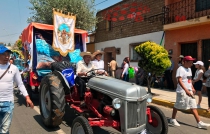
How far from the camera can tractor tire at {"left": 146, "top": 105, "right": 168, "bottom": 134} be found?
380 cm

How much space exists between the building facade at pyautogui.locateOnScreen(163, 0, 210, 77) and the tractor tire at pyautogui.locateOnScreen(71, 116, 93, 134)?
7627 mm

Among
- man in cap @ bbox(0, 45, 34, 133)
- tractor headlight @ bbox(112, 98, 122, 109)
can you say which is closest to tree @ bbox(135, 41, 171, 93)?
tractor headlight @ bbox(112, 98, 122, 109)

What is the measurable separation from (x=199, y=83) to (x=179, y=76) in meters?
2.39

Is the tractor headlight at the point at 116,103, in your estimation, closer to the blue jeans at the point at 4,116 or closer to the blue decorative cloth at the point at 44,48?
the blue jeans at the point at 4,116

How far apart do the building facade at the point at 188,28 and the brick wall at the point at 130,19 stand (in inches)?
32.1

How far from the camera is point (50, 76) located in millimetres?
4875

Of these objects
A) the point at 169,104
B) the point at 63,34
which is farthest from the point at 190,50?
the point at 63,34

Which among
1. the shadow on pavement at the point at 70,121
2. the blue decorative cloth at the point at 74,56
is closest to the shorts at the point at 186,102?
the shadow on pavement at the point at 70,121

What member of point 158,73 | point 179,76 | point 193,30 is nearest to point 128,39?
point 193,30

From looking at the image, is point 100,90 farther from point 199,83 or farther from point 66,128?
point 199,83

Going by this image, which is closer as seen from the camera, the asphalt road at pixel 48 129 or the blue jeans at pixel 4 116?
the blue jeans at pixel 4 116

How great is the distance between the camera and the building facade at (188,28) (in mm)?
9305

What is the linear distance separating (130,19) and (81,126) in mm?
11929

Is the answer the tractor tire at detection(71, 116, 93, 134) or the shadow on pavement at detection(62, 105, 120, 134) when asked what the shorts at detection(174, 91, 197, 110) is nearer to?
the shadow on pavement at detection(62, 105, 120, 134)
